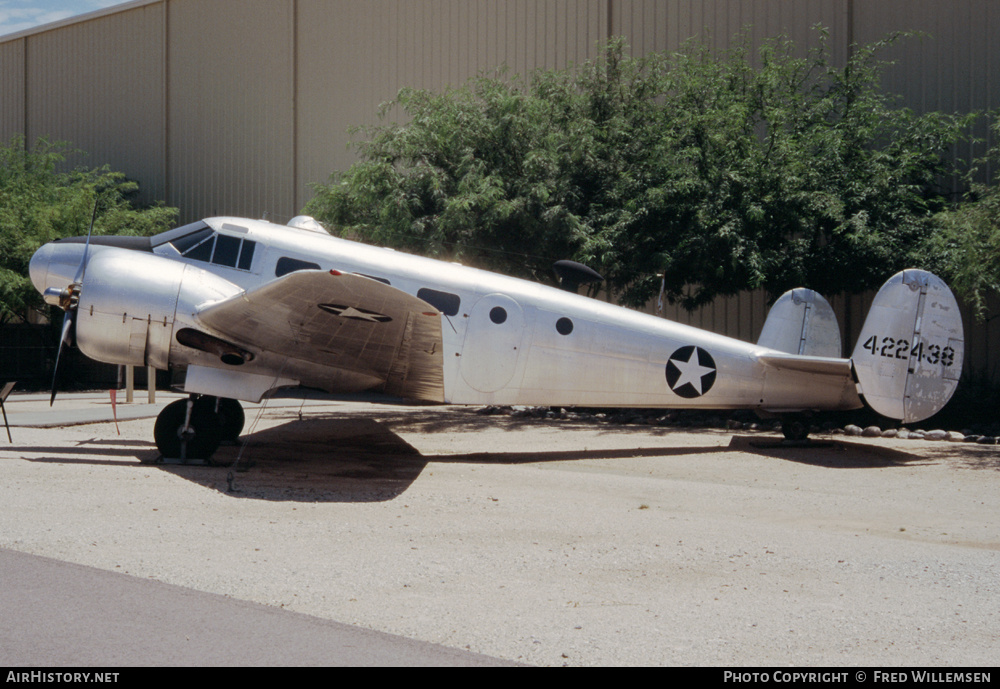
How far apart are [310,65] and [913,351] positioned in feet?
77.3

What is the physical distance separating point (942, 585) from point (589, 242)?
12017 mm

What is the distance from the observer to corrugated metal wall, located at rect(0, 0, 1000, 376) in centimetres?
2039

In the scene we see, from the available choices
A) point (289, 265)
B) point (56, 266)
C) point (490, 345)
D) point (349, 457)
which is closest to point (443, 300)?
point (490, 345)

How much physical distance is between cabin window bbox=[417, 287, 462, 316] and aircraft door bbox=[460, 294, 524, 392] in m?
0.25

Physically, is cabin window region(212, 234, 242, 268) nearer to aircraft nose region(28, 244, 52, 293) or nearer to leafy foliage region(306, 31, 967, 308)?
aircraft nose region(28, 244, 52, 293)

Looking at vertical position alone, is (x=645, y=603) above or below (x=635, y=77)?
below

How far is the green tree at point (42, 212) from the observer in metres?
25.7

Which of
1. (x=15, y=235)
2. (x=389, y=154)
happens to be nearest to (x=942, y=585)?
(x=389, y=154)

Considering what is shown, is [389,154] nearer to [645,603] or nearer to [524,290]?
[524,290]

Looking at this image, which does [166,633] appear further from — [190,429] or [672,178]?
[672,178]

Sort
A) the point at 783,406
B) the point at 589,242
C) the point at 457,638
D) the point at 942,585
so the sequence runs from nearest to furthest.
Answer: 1. the point at 457,638
2. the point at 942,585
3. the point at 783,406
4. the point at 589,242

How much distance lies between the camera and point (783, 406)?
1316 cm

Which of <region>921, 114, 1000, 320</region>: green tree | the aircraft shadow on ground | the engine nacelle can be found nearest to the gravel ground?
the aircraft shadow on ground

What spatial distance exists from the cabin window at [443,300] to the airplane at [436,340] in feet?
0.10
